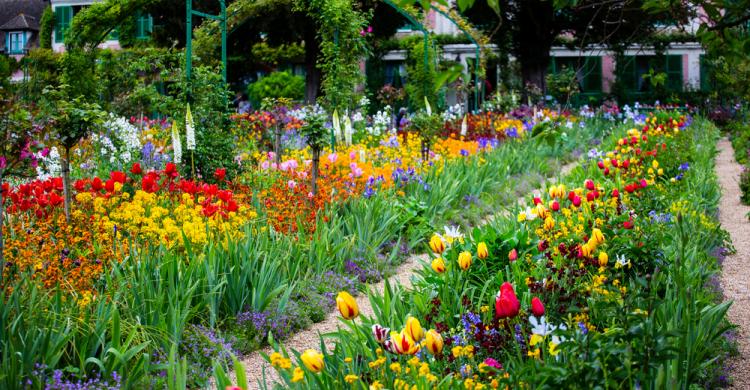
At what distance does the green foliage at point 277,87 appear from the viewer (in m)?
28.2

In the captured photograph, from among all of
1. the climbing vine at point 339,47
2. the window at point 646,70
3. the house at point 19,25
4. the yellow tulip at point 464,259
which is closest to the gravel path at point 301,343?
the yellow tulip at point 464,259

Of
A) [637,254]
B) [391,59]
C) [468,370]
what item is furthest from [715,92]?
[468,370]

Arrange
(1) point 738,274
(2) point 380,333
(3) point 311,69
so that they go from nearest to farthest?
(2) point 380,333 < (1) point 738,274 < (3) point 311,69

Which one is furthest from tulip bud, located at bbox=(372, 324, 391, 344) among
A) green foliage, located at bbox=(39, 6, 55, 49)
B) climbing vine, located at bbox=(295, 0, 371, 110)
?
green foliage, located at bbox=(39, 6, 55, 49)

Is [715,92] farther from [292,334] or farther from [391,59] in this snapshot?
[292,334]

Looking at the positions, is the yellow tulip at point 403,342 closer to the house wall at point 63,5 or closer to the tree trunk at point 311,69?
the tree trunk at point 311,69

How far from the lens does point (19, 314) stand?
3324 millimetres

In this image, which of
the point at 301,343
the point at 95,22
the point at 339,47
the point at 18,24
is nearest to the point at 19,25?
the point at 18,24

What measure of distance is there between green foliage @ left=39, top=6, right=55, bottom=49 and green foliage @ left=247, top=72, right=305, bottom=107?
36.7 ft

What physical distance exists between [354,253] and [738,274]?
2.91m

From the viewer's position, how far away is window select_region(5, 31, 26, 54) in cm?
3881

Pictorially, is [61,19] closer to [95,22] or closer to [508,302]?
[95,22]

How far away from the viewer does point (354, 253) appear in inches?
237

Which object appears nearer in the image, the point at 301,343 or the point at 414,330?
the point at 414,330
